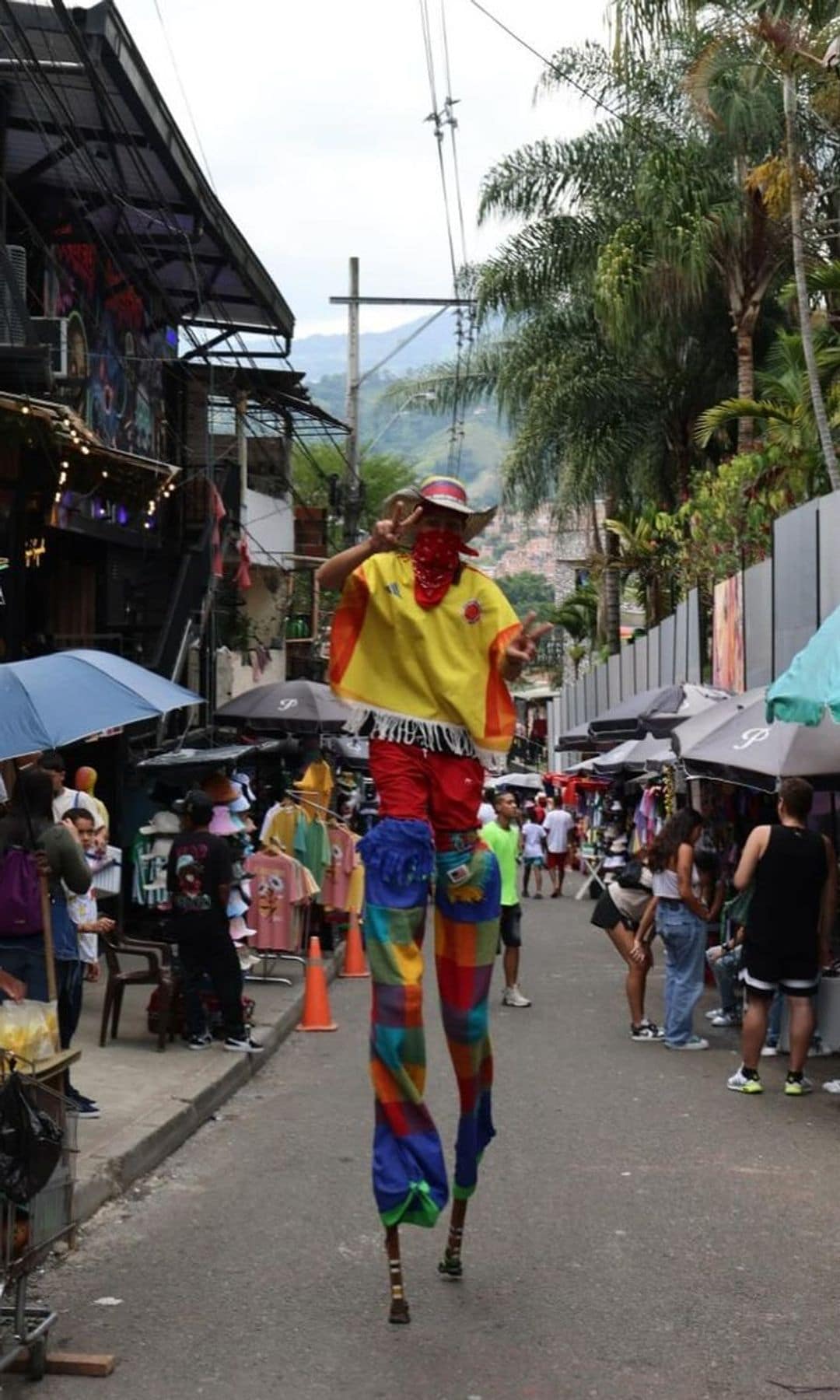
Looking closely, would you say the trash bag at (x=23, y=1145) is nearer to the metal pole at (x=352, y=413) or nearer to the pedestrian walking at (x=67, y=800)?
the pedestrian walking at (x=67, y=800)

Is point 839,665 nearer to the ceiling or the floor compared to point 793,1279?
nearer to the ceiling

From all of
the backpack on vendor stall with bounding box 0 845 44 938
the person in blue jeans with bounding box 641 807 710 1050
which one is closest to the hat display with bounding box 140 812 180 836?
the person in blue jeans with bounding box 641 807 710 1050

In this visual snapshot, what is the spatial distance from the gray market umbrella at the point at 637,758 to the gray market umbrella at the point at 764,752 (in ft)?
19.5

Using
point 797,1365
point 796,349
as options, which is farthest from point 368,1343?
point 796,349

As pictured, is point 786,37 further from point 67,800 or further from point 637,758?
point 67,800

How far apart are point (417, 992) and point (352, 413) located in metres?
31.1

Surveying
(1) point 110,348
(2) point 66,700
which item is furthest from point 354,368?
(2) point 66,700

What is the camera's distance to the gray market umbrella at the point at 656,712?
16.5 m

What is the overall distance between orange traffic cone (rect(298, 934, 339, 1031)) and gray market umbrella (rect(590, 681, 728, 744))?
415cm

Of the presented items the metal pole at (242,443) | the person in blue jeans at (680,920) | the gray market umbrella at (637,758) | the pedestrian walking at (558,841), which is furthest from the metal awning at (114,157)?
the pedestrian walking at (558,841)

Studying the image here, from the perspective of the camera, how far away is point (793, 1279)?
6242 millimetres

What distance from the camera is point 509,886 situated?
14617mm

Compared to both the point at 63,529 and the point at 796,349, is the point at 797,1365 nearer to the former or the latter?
the point at 63,529

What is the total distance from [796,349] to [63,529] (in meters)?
13.2
